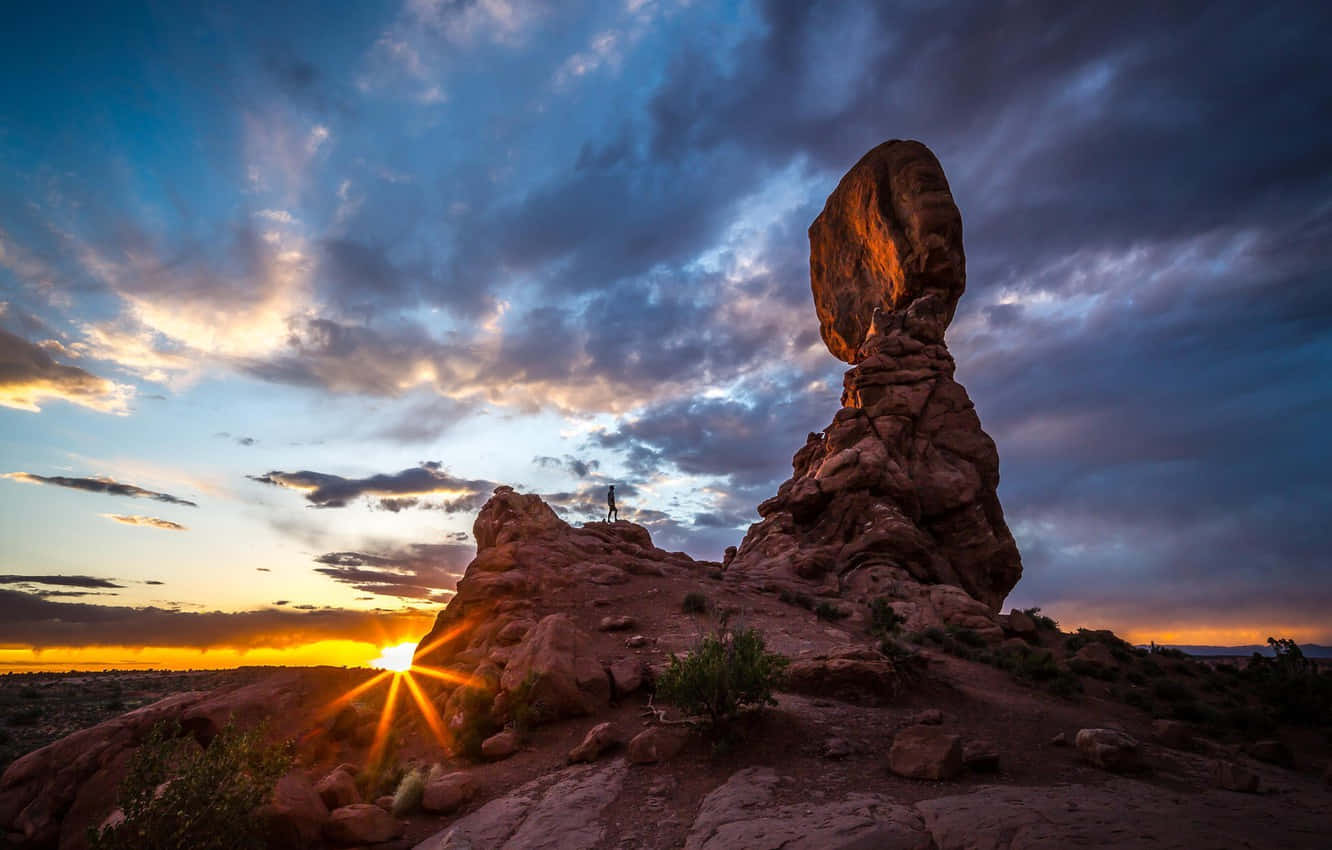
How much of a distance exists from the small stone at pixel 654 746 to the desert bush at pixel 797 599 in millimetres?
15074

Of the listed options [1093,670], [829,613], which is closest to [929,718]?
[829,613]

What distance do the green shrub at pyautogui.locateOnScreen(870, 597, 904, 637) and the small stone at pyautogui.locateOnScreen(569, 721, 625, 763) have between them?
45.6ft

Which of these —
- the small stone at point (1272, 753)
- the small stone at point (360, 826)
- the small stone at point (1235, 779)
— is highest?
the small stone at point (1235, 779)

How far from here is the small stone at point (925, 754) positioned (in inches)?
394

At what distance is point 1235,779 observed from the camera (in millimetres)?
10617

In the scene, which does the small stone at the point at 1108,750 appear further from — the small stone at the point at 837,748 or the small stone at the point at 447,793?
the small stone at the point at 447,793

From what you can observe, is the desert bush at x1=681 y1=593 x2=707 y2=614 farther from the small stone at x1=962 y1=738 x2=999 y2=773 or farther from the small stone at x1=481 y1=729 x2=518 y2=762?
the small stone at x1=962 y1=738 x2=999 y2=773

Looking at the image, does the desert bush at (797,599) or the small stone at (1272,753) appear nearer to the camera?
the small stone at (1272,753)

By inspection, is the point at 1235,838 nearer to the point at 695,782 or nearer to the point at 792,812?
the point at 792,812

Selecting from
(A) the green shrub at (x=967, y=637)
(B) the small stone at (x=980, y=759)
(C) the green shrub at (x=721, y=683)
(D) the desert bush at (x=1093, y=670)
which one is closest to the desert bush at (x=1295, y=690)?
(D) the desert bush at (x=1093, y=670)

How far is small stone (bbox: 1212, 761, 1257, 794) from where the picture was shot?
1052 cm

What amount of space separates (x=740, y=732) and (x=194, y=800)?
8673 mm

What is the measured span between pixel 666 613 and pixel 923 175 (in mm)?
37301

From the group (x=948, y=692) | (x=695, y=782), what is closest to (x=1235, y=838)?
(x=695, y=782)
